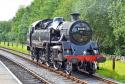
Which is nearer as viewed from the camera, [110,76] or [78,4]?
[110,76]

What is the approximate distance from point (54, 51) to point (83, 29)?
2.32 m

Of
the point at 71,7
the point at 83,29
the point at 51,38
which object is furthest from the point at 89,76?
the point at 71,7

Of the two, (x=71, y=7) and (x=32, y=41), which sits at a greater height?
(x=71, y=7)

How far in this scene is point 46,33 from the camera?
83.8 feet

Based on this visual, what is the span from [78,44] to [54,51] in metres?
1.80

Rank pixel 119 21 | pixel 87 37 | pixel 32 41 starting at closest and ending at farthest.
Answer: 1. pixel 87 37
2. pixel 32 41
3. pixel 119 21

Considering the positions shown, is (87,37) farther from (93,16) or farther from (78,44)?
(93,16)

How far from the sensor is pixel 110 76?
21.1 metres

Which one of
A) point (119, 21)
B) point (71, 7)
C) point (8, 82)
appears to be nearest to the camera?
point (8, 82)

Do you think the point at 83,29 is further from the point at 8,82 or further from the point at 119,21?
the point at 119,21

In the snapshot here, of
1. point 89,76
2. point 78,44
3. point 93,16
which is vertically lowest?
point 89,76

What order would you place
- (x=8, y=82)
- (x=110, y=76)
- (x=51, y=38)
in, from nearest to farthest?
(x=8, y=82), (x=110, y=76), (x=51, y=38)

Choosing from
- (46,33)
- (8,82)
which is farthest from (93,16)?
(8,82)

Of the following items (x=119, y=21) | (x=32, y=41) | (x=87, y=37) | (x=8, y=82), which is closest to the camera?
(x=8, y=82)
